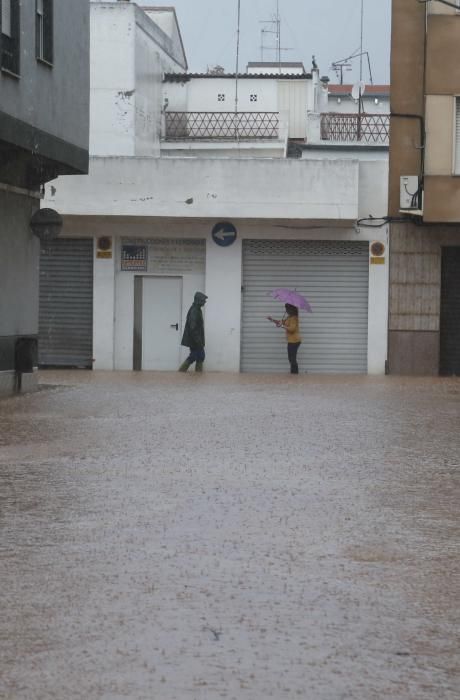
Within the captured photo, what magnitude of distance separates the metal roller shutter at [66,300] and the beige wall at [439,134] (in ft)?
24.6

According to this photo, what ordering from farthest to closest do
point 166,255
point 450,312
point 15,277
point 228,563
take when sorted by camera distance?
point 166,255 < point 450,312 < point 15,277 < point 228,563

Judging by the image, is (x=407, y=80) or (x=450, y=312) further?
(x=450, y=312)

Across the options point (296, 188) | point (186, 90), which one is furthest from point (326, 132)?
→ point (296, 188)

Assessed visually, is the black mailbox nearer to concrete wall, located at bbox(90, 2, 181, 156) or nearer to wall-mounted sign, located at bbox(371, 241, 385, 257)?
wall-mounted sign, located at bbox(371, 241, 385, 257)

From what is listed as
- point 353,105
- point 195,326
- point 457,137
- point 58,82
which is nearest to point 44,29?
point 58,82

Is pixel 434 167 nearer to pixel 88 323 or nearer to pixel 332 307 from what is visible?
pixel 332 307

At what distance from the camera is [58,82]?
20781 millimetres

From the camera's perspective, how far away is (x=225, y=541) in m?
7.16

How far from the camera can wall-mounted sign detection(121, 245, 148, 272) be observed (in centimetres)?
3062

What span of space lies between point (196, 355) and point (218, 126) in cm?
1402

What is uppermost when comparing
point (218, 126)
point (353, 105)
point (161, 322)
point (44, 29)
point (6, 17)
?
point (353, 105)

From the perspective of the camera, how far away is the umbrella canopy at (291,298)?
94.1 feet

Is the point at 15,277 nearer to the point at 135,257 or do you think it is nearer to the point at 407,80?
the point at 135,257

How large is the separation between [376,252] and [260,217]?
2.50m
